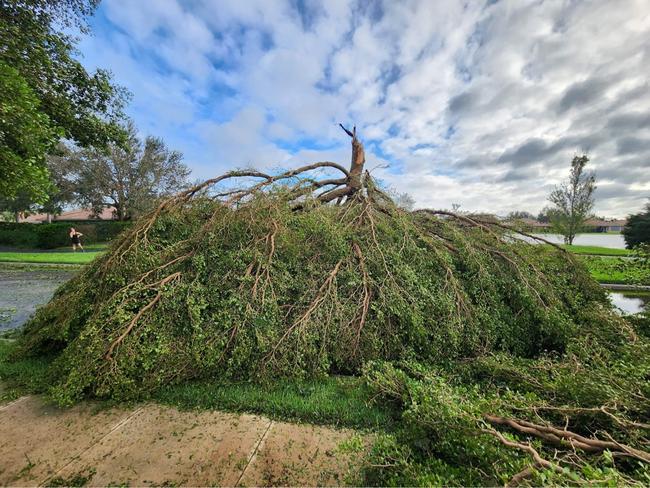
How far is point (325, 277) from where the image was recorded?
3.63m

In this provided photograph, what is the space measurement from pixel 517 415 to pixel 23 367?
17.3ft

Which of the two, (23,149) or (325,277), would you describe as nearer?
(325,277)

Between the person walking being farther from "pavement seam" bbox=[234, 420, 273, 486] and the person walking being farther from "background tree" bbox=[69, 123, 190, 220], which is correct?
"pavement seam" bbox=[234, 420, 273, 486]

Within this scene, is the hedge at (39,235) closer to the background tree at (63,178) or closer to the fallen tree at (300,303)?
the background tree at (63,178)

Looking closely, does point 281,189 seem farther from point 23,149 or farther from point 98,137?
point 98,137

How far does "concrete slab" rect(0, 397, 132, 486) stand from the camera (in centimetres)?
202

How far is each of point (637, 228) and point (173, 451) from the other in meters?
24.3

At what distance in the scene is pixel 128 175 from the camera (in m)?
24.4

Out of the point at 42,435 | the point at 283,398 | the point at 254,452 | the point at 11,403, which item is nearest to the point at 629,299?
the point at 283,398

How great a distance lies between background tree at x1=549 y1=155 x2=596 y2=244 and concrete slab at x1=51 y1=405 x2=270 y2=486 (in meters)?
23.4

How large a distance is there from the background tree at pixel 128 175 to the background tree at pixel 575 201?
28.6 metres

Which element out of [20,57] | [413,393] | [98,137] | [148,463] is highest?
[20,57]

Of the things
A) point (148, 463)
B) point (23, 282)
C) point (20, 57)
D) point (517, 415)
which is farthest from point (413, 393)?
point (23, 282)

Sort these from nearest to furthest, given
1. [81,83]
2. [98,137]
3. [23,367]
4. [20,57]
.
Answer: [23,367]
[20,57]
[81,83]
[98,137]
